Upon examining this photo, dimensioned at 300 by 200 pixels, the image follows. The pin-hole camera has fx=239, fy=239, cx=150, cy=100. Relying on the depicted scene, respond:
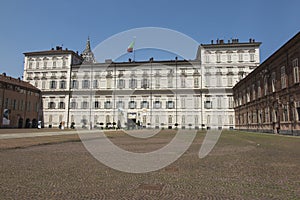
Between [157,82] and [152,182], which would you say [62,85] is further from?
[152,182]

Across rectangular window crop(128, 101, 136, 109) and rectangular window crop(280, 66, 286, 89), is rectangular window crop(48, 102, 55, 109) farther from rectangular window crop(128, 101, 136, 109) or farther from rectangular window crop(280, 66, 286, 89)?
rectangular window crop(280, 66, 286, 89)

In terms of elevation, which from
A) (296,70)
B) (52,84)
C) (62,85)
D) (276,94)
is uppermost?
(52,84)

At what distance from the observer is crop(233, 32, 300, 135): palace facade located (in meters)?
22.2

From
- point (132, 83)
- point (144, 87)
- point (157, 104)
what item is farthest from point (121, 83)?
point (157, 104)

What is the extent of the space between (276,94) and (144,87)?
29.1 metres

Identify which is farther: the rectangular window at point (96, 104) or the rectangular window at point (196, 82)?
the rectangular window at point (96, 104)

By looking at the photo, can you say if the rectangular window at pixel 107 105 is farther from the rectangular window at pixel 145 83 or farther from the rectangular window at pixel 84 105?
the rectangular window at pixel 145 83

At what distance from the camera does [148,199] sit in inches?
133

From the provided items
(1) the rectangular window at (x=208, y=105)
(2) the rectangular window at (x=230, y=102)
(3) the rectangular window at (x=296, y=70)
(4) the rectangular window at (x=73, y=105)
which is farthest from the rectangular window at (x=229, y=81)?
(4) the rectangular window at (x=73, y=105)

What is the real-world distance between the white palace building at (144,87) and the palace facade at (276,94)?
32.9 ft

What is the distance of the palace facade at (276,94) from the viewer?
22234 millimetres

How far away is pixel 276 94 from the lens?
26.4 meters

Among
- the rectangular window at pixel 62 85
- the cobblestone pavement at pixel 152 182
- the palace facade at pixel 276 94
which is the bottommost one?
the cobblestone pavement at pixel 152 182

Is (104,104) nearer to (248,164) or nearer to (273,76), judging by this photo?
(273,76)
